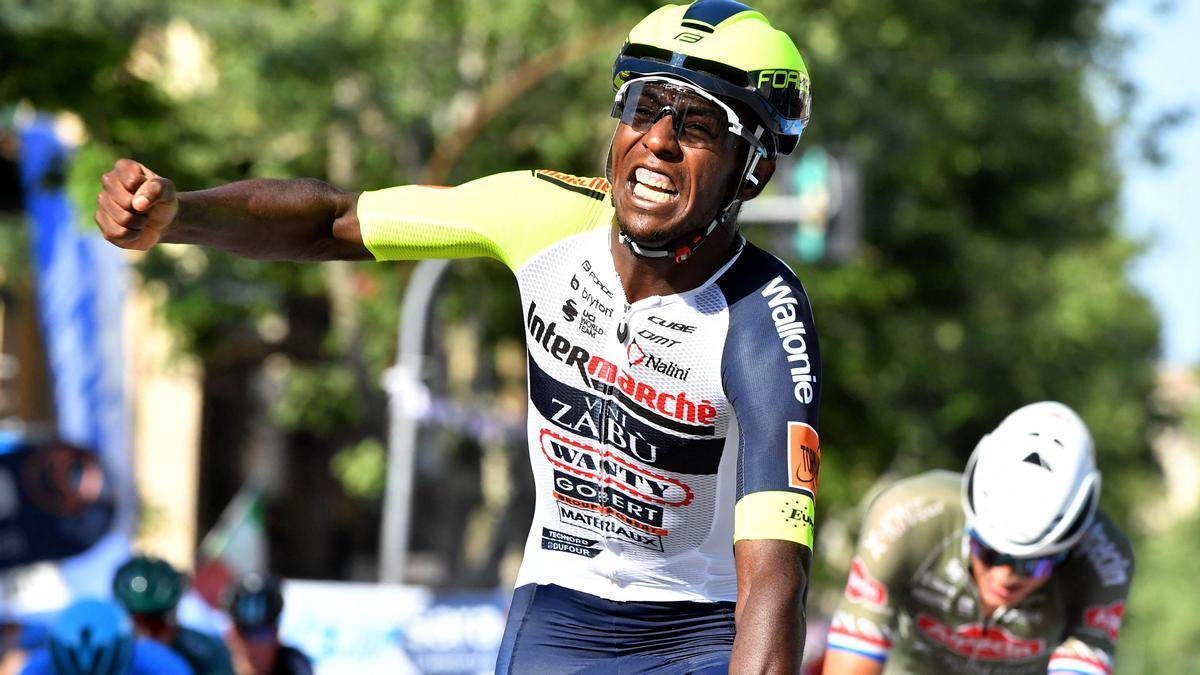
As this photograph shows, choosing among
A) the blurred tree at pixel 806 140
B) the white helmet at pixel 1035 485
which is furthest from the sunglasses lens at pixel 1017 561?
the blurred tree at pixel 806 140

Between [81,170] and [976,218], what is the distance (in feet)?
57.6

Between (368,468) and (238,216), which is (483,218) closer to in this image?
(238,216)

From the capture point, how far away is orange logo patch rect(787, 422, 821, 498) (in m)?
3.92

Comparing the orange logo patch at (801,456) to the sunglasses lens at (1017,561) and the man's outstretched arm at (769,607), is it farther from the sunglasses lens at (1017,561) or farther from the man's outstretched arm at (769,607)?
the sunglasses lens at (1017,561)

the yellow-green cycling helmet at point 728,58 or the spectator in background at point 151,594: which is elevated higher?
the yellow-green cycling helmet at point 728,58

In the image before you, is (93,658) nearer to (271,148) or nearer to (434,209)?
(434,209)

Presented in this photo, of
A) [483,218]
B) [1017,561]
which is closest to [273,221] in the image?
[483,218]

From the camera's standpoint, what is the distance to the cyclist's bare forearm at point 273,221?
4152 millimetres

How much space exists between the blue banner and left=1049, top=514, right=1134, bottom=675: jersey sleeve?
9.18m

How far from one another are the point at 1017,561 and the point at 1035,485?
0.37 meters

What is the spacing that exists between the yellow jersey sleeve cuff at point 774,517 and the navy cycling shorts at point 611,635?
490mm

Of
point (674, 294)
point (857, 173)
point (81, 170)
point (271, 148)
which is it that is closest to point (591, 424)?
point (674, 294)

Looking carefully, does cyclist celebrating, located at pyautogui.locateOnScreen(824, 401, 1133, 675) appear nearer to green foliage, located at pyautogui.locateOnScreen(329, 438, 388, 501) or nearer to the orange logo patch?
the orange logo patch

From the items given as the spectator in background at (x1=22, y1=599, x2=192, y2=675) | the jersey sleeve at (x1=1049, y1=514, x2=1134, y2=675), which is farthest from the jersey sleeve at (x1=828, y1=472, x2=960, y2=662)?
the spectator in background at (x1=22, y1=599, x2=192, y2=675)
